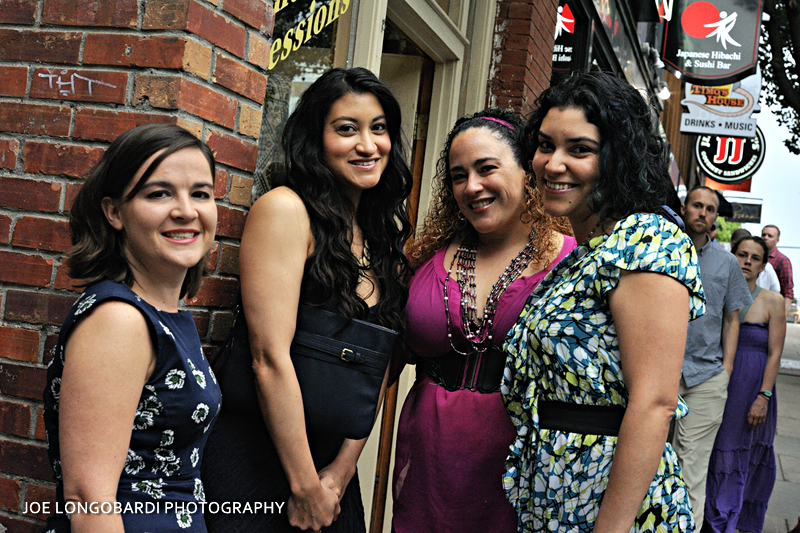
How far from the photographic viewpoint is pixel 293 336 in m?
1.99

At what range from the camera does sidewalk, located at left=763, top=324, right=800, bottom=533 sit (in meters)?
5.71

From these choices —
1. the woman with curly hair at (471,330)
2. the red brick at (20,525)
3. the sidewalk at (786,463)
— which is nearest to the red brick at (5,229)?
the red brick at (20,525)

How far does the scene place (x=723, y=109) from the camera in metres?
12.0

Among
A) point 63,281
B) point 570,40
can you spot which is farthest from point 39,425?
point 570,40

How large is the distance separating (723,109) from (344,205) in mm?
11464

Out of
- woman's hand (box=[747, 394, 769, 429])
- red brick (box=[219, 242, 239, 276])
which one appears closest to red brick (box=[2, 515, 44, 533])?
red brick (box=[219, 242, 239, 276])

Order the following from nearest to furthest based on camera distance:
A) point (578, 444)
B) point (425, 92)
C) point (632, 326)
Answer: point (632, 326)
point (578, 444)
point (425, 92)

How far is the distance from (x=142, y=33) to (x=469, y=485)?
66.4 inches

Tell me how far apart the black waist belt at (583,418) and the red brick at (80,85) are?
1.48 metres

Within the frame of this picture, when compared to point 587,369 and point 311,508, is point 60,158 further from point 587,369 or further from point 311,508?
point 587,369

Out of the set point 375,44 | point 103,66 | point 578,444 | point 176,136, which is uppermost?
point 375,44

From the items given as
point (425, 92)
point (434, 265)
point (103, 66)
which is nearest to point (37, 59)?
point (103, 66)

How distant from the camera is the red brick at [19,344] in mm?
2076

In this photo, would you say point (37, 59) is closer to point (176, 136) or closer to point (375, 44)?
point (176, 136)
